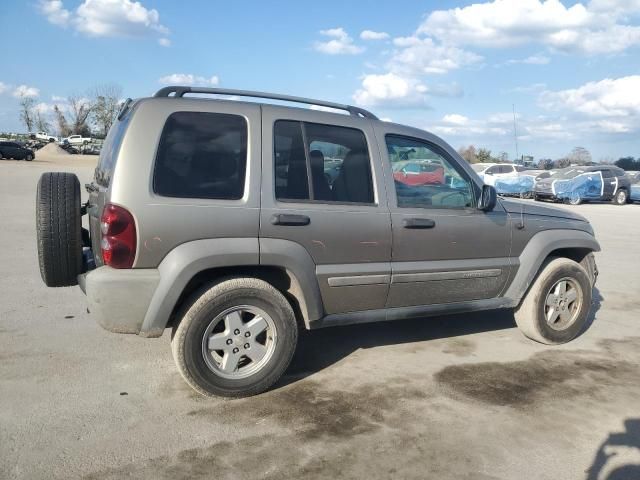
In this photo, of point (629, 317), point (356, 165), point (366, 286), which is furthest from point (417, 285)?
point (629, 317)

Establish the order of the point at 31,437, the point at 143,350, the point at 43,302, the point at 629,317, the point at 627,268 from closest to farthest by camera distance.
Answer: the point at 31,437
the point at 143,350
the point at 43,302
the point at 629,317
the point at 627,268

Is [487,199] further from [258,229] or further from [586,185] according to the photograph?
[586,185]

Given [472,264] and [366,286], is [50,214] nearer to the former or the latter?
[366,286]

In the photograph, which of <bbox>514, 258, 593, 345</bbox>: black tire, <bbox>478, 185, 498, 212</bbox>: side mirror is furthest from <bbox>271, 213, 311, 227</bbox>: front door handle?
<bbox>514, 258, 593, 345</bbox>: black tire

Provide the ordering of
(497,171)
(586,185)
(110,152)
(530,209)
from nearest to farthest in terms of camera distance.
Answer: (110,152) → (530,209) → (586,185) → (497,171)

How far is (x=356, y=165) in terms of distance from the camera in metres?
4.14

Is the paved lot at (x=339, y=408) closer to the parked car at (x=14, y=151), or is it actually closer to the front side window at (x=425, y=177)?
the front side window at (x=425, y=177)

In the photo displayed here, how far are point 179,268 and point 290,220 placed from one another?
2.64ft

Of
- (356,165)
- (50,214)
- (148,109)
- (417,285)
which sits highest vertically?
(148,109)

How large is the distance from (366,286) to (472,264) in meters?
1.05

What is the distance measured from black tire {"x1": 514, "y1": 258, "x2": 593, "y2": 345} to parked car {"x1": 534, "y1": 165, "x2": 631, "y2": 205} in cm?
2014

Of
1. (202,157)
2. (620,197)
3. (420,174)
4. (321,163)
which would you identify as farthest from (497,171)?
(202,157)

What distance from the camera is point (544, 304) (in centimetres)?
493

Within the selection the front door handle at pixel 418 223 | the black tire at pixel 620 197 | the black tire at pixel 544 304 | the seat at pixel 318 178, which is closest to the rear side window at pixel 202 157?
the seat at pixel 318 178
